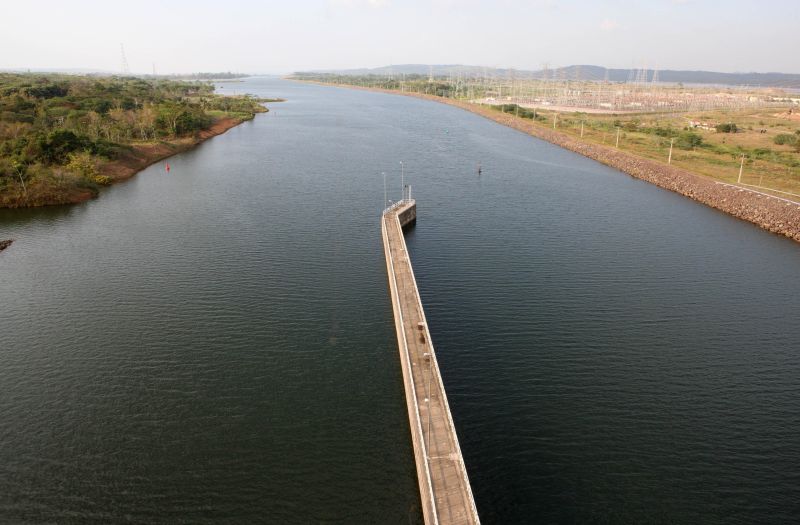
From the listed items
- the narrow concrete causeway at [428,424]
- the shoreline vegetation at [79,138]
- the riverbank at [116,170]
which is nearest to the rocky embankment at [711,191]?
the narrow concrete causeway at [428,424]

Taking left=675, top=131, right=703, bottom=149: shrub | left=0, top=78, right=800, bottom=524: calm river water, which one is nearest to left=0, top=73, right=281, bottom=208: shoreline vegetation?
left=0, top=78, right=800, bottom=524: calm river water

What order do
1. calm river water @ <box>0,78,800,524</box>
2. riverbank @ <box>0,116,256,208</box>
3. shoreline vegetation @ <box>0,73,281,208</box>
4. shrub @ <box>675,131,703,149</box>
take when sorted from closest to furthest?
1. calm river water @ <box>0,78,800,524</box>
2. riverbank @ <box>0,116,256,208</box>
3. shoreline vegetation @ <box>0,73,281,208</box>
4. shrub @ <box>675,131,703,149</box>

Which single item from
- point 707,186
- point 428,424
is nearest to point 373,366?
point 428,424

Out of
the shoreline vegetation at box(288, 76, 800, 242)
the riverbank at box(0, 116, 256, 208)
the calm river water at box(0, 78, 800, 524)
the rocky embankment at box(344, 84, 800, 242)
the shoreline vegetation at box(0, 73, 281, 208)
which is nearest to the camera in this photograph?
the calm river water at box(0, 78, 800, 524)

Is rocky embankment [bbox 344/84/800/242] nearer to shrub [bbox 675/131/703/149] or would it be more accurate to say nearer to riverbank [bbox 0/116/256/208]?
shrub [bbox 675/131/703/149]

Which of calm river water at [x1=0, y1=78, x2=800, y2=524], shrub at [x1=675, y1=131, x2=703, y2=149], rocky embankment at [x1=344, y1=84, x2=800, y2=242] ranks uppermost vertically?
shrub at [x1=675, y1=131, x2=703, y2=149]

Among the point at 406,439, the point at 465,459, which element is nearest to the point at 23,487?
the point at 406,439

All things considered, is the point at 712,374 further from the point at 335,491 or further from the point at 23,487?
the point at 23,487
